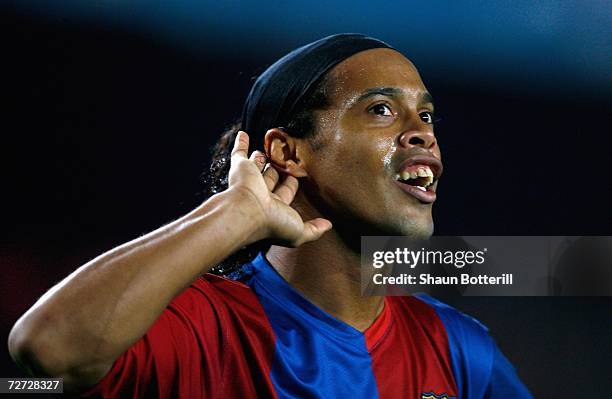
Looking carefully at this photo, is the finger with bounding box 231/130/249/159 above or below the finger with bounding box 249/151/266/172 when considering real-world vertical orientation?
below

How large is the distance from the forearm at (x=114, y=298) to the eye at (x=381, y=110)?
2.03 ft

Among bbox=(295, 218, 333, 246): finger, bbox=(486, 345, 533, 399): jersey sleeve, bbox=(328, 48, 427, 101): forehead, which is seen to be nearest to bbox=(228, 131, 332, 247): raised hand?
bbox=(295, 218, 333, 246): finger

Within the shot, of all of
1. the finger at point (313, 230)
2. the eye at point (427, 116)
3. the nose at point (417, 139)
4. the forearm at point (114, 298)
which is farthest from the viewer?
the eye at point (427, 116)

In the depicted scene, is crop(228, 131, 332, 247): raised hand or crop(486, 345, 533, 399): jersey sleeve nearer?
crop(228, 131, 332, 247): raised hand

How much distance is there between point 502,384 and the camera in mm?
1782

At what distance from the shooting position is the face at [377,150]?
1653mm

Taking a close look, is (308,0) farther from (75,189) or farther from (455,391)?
(455,391)

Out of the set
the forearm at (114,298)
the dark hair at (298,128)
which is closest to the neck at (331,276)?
the dark hair at (298,128)

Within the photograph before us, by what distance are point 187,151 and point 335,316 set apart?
3.41 ft

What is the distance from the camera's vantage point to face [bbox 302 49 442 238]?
5.42ft

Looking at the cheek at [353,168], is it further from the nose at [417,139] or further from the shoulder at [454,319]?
the shoulder at [454,319]

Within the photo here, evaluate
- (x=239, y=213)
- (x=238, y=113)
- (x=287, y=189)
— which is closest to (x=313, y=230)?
(x=287, y=189)

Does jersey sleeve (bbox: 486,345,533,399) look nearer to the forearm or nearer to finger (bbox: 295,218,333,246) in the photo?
finger (bbox: 295,218,333,246)

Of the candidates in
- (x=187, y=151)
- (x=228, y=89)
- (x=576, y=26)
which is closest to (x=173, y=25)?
(x=228, y=89)
